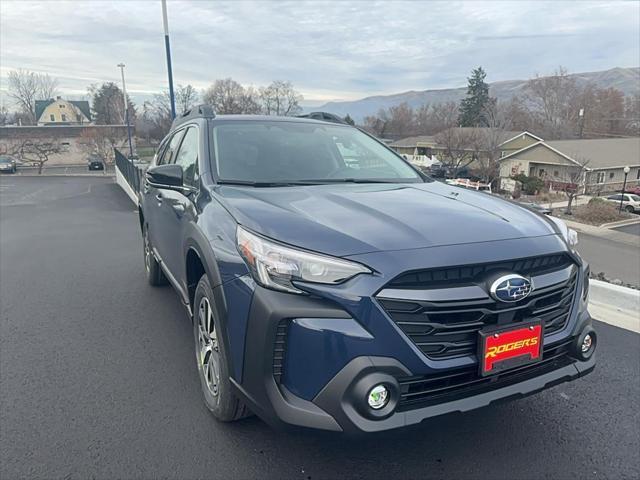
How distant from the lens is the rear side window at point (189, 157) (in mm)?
3061

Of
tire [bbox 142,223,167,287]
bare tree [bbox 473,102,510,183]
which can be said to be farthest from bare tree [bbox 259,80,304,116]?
tire [bbox 142,223,167,287]

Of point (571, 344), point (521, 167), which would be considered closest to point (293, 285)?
point (571, 344)

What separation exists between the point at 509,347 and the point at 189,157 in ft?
8.27

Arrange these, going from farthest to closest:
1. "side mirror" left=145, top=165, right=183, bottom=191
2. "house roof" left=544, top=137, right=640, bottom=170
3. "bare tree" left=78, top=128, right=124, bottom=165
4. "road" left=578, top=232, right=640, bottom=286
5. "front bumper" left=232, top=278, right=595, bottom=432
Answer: "house roof" left=544, top=137, right=640, bottom=170
"bare tree" left=78, top=128, right=124, bottom=165
"road" left=578, top=232, right=640, bottom=286
"side mirror" left=145, top=165, right=183, bottom=191
"front bumper" left=232, top=278, right=595, bottom=432

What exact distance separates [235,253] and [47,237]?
809 centimetres

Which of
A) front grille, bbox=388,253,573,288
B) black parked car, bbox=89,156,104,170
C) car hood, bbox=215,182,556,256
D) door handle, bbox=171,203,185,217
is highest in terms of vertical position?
car hood, bbox=215,182,556,256

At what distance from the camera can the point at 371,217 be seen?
2178 mm

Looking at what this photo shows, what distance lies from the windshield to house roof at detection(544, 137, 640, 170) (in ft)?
162

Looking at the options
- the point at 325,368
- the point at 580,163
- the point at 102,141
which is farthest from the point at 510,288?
the point at 102,141

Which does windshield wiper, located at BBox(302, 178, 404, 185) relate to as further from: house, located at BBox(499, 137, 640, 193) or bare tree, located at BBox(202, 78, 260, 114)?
bare tree, located at BBox(202, 78, 260, 114)

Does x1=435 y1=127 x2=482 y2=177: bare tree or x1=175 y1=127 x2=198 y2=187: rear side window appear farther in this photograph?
x1=435 y1=127 x2=482 y2=177: bare tree

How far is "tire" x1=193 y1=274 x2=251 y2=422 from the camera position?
230 centimetres

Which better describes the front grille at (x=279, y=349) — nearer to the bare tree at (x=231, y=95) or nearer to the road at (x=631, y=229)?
the road at (x=631, y=229)

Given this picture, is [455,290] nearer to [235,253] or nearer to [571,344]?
[571,344]
